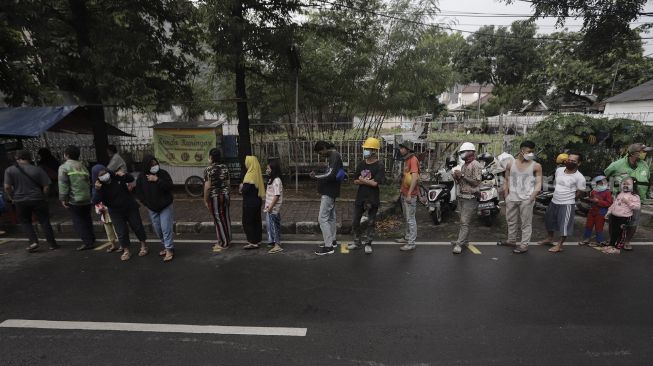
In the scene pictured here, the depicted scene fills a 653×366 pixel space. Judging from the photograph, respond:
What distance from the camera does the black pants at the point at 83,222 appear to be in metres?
5.71

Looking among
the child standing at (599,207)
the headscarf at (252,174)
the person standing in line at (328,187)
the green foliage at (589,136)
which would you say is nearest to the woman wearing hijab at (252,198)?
the headscarf at (252,174)

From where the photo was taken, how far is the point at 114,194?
528 centimetres

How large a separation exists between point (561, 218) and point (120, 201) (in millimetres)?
6625

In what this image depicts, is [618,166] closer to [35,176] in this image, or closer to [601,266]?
[601,266]

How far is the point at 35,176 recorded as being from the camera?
5621 millimetres

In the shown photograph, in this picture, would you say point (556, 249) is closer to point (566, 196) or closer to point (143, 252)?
point (566, 196)

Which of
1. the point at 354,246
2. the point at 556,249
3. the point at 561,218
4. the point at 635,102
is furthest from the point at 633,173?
the point at 635,102

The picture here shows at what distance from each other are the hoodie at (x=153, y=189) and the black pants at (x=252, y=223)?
3.82 feet

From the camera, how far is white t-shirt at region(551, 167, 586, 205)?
5.39 m

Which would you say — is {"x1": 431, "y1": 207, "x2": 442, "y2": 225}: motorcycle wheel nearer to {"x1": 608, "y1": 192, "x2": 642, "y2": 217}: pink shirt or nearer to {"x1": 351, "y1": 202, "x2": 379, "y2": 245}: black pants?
{"x1": 351, "y1": 202, "x2": 379, "y2": 245}: black pants

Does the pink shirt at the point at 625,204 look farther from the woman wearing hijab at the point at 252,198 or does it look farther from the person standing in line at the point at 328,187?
the woman wearing hijab at the point at 252,198

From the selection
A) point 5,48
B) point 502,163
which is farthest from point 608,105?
point 5,48

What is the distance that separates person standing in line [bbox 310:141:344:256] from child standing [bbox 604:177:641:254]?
13.4 feet

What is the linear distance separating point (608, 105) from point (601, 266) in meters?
25.4
